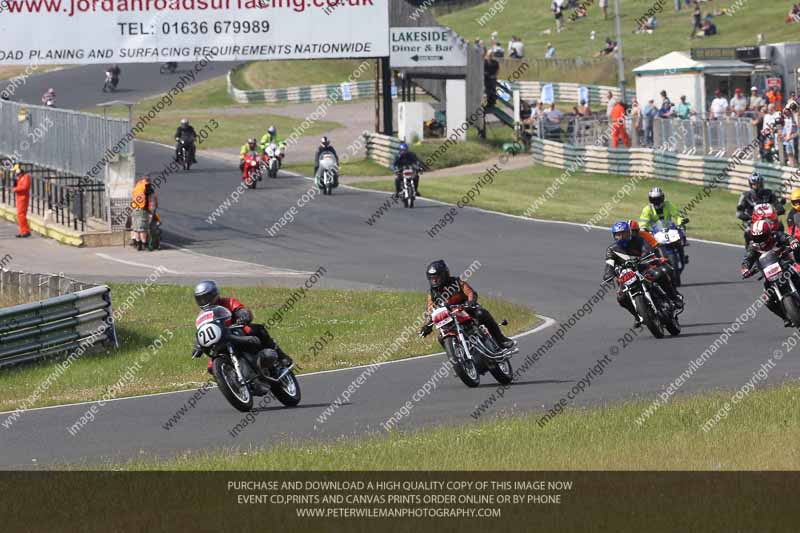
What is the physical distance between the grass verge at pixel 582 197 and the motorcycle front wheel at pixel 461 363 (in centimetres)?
1504

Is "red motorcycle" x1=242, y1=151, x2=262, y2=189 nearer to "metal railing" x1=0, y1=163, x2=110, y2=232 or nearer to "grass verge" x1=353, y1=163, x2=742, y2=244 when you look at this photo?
"grass verge" x1=353, y1=163, x2=742, y2=244

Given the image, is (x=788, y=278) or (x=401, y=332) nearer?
(x=788, y=278)

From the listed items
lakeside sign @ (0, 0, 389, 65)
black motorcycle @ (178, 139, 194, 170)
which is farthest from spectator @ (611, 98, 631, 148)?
black motorcycle @ (178, 139, 194, 170)

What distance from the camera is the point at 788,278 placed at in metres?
16.2

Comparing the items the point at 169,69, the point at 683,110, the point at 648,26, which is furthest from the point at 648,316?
the point at 169,69

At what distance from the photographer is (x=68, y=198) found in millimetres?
34531

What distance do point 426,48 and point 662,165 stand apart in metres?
10.1

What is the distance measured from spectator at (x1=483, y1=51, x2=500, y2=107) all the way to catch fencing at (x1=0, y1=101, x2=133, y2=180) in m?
17.1

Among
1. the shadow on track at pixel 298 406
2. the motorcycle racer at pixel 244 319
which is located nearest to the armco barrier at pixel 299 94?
the shadow on track at pixel 298 406

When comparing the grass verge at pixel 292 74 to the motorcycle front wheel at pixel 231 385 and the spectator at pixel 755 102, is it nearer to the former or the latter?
the spectator at pixel 755 102

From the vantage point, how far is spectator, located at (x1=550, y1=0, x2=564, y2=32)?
77.4 metres
